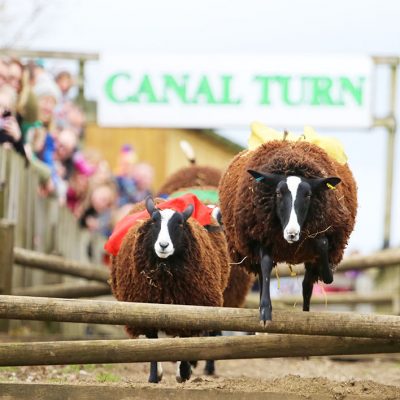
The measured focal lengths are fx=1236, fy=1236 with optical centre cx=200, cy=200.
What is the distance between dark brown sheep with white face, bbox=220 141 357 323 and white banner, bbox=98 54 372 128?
24.8ft

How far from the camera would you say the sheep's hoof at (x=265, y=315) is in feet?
24.4

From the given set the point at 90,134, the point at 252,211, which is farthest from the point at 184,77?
the point at 90,134

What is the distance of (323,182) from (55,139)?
316 inches

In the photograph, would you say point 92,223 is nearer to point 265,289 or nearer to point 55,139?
point 55,139

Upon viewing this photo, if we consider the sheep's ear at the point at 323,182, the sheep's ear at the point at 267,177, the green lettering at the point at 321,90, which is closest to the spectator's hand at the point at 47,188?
the green lettering at the point at 321,90

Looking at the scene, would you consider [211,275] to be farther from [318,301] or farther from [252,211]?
[318,301]

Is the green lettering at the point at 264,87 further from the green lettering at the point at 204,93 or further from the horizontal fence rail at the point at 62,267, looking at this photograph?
the horizontal fence rail at the point at 62,267

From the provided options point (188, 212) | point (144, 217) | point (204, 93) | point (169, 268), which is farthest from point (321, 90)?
point (169, 268)

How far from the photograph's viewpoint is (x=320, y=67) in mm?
16000

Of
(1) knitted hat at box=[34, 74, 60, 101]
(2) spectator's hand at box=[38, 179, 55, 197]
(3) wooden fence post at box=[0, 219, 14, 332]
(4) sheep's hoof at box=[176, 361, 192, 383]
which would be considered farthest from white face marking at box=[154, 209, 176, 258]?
(2) spectator's hand at box=[38, 179, 55, 197]

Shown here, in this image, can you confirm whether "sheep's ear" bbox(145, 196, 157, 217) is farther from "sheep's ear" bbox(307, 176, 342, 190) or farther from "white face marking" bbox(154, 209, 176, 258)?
"sheep's ear" bbox(307, 176, 342, 190)

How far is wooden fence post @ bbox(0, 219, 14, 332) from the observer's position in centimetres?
1162

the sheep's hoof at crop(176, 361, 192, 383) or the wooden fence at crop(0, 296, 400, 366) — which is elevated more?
the wooden fence at crop(0, 296, 400, 366)

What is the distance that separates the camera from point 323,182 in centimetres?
781
